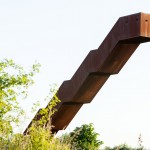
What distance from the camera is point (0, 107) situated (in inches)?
427

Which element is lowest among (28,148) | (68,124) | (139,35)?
(28,148)

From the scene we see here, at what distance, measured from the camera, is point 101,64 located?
9703 millimetres

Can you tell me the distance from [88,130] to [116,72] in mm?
3667

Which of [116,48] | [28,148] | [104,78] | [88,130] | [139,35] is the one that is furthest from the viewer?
[88,130]

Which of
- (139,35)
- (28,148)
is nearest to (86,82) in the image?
(139,35)

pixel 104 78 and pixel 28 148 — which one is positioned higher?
pixel 104 78

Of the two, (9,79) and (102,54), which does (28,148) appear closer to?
(102,54)

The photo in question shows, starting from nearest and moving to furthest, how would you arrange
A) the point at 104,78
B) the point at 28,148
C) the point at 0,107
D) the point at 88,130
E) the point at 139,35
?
1. the point at 28,148
2. the point at 139,35
3. the point at 104,78
4. the point at 0,107
5. the point at 88,130

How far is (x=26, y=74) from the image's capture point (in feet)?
37.2

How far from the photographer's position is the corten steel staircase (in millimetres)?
8930

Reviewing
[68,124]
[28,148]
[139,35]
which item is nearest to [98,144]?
[68,124]

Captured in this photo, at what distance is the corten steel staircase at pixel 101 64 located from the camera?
8.93 m

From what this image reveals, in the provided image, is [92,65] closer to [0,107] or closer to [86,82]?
[86,82]

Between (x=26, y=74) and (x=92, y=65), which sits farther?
(x=26, y=74)
